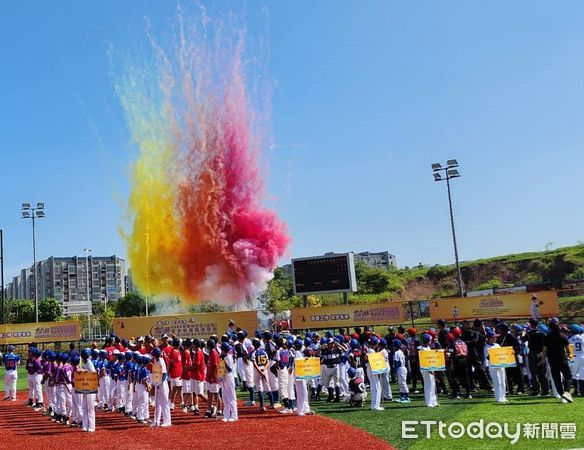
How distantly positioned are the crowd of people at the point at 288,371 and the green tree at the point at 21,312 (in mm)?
80062

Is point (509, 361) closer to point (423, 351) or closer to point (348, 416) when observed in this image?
point (423, 351)

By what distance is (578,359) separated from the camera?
15.3 metres

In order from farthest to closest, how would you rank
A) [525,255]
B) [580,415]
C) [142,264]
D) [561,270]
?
[525,255]
[561,270]
[142,264]
[580,415]

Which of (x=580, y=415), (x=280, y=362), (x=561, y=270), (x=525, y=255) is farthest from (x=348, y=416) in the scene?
(x=525, y=255)

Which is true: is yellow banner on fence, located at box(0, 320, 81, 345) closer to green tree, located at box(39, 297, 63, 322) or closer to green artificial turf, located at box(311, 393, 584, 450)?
green artificial turf, located at box(311, 393, 584, 450)

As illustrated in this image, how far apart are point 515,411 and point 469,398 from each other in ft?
8.73

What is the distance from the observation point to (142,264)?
173 ft

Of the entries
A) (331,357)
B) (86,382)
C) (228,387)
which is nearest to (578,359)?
(331,357)

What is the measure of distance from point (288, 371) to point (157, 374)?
3.59 meters

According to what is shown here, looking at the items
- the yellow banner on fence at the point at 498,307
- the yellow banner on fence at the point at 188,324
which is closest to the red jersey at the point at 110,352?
the yellow banner on fence at the point at 188,324

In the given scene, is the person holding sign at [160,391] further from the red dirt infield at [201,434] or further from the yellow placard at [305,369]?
the yellow placard at [305,369]

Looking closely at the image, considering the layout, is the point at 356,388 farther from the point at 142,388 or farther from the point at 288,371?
the point at 142,388

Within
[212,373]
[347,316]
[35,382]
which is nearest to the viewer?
[212,373]

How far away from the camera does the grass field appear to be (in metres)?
10.1
